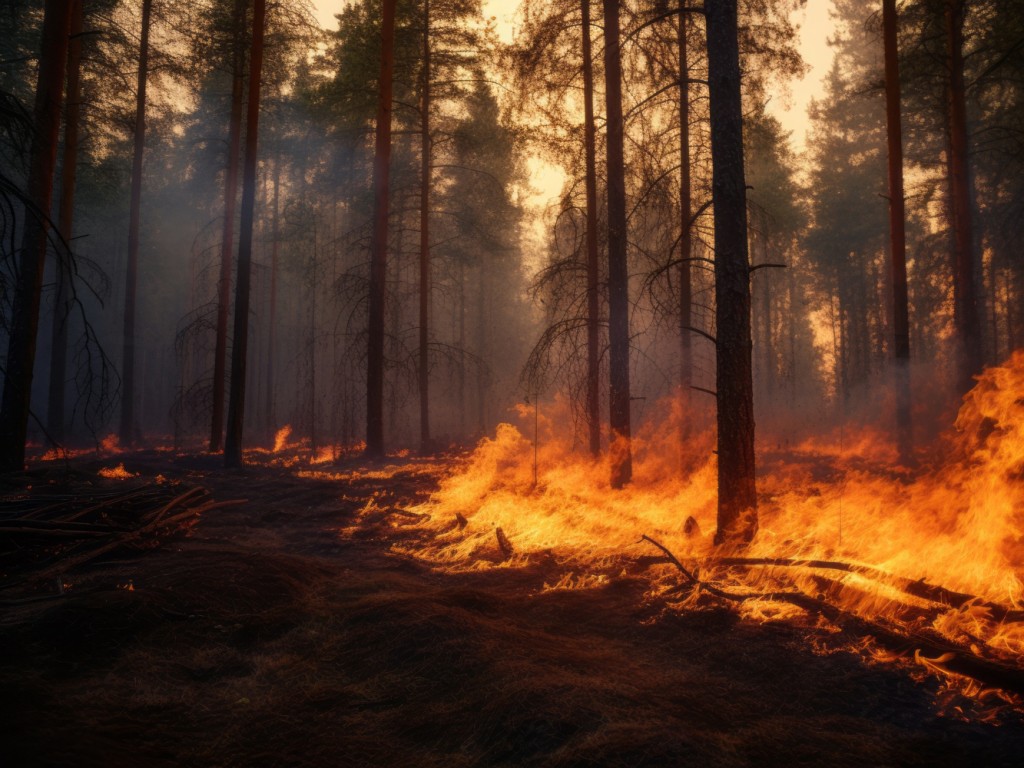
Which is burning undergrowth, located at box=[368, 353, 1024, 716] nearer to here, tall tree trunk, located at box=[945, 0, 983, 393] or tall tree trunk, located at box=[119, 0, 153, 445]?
tall tree trunk, located at box=[945, 0, 983, 393]

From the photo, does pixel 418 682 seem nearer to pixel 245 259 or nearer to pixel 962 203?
pixel 245 259

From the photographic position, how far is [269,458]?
18125mm

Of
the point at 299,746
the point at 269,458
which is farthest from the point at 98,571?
the point at 269,458

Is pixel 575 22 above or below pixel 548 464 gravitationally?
above

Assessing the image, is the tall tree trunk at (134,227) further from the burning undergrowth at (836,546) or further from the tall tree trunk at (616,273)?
the tall tree trunk at (616,273)

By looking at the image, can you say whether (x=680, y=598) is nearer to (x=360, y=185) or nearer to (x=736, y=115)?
(x=736, y=115)

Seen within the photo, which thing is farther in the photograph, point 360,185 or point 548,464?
point 360,185

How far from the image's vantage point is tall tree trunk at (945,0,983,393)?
13.6 meters

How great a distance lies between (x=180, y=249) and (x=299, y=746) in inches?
1849

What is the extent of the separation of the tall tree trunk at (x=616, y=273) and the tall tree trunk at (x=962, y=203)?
8767 mm

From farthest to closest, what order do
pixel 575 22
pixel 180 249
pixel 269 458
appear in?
pixel 180 249
pixel 269 458
pixel 575 22

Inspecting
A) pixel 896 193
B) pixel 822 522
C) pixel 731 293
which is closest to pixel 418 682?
pixel 731 293

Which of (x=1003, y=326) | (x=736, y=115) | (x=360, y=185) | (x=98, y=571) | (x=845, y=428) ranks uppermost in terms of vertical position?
(x=360, y=185)

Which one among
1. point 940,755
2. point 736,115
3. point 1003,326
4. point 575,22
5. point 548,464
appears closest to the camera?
point 940,755
